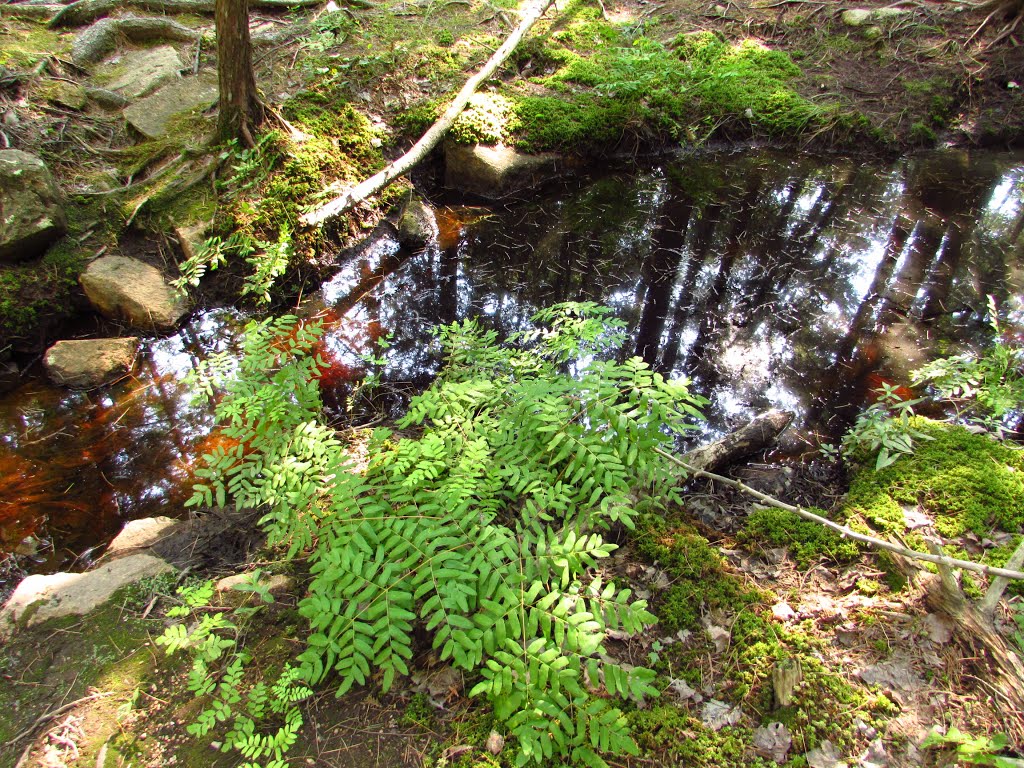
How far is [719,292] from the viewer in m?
6.20

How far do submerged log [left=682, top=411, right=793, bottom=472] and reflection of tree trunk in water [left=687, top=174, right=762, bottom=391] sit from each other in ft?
2.59


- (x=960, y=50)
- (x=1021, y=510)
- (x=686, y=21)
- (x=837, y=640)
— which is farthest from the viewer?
(x=686, y=21)

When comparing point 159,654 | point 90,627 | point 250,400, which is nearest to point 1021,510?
point 250,400

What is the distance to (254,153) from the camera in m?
6.45

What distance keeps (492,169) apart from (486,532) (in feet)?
21.2

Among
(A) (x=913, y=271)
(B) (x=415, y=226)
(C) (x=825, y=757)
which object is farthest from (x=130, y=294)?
(A) (x=913, y=271)

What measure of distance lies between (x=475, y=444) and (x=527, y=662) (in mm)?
1107

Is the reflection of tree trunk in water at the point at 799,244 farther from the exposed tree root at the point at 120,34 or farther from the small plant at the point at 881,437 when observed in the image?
the exposed tree root at the point at 120,34

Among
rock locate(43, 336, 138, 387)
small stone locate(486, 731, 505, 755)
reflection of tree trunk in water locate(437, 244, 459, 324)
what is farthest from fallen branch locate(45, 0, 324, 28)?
small stone locate(486, 731, 505, 755)

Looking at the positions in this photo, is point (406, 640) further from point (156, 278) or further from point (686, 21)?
point (686, 21)

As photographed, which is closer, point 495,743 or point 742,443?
point 495,743

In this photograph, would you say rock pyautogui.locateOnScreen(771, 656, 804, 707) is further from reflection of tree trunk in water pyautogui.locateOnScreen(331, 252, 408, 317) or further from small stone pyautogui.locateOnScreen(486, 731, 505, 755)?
reflection of tree trunk in water pyautogui.locateOnScreen(331, 252, 408, 317)

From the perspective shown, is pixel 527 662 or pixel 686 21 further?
pixel 686 21

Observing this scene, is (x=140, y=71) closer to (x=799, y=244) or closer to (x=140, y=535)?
(x=140, y=535)
